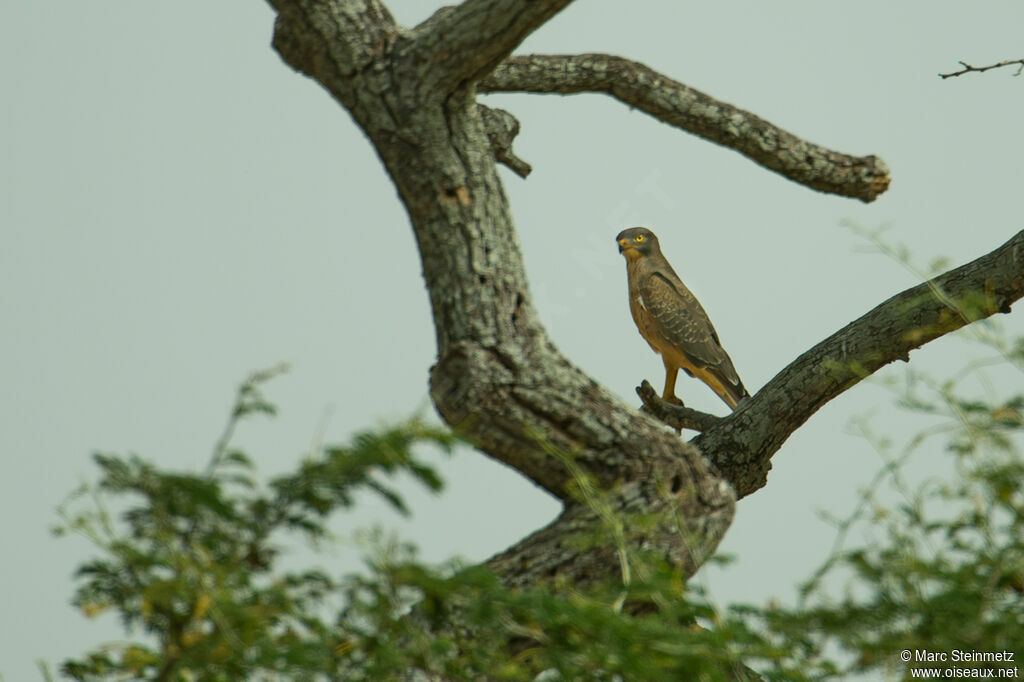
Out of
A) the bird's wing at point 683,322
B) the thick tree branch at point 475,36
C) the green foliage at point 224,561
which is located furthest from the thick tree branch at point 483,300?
the bird's wing at point 683,322

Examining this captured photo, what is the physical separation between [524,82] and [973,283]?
172 centimetres

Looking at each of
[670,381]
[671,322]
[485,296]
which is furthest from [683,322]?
[485,296]

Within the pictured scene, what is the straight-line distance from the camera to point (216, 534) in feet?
5.94

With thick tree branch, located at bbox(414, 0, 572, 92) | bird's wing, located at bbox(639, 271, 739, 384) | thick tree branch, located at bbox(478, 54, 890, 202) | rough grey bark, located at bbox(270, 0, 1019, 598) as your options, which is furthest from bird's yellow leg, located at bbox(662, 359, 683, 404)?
thick tree branch, located at bbox(414, 0, 572, 92)

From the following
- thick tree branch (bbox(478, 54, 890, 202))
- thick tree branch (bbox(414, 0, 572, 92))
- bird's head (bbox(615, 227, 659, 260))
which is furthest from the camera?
bird's head (bbox(615, 227, 659, 260))

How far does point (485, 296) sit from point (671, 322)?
4.35 meters

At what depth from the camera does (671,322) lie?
6.88 meters

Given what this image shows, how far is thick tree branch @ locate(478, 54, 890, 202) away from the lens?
160 inches

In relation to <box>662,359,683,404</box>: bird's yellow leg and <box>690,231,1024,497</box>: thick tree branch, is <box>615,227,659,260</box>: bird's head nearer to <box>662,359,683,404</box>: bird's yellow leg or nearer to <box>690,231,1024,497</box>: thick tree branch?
<box>662,359,683,404</box>: bird's yellow leg

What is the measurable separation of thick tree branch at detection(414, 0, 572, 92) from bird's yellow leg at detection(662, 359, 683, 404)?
4014 millimetres

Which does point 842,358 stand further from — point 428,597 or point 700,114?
point 428,597

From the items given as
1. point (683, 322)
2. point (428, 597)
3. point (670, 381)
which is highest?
point (683, 322)

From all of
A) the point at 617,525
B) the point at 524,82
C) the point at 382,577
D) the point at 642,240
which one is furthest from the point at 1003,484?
the point at 642,240

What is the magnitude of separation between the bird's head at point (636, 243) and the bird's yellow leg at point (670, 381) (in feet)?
2.92
